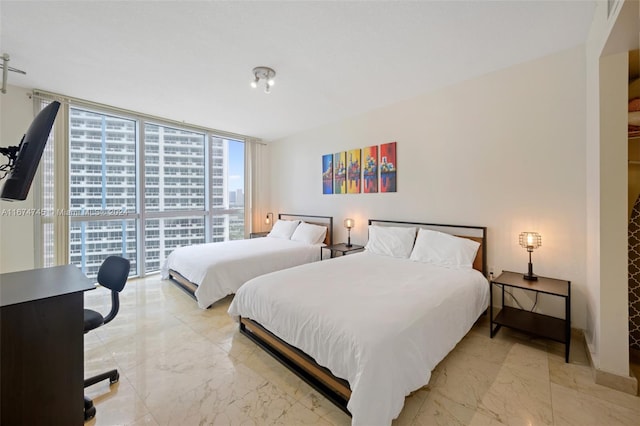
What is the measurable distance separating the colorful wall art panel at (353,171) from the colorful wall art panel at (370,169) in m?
0.12

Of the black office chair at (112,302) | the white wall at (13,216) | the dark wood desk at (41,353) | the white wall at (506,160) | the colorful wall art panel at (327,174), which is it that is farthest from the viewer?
the colorful wall art panel at (327,174)

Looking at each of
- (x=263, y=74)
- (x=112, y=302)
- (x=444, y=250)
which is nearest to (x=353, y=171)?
(x=444, y=250)

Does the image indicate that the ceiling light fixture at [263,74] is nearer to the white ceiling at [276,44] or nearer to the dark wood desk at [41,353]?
the white ceiling at [276,44]

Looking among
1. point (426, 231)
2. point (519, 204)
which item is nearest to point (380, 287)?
point (426, 231)

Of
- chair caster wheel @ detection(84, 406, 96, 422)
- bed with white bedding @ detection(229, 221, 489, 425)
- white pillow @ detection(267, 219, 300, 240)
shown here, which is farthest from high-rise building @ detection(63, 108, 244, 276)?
chair caster wheel @ detection(84, 406, 96, 422)

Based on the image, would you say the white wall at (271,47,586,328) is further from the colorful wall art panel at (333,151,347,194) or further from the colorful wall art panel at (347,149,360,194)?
the colorful wall art panel at (333,151,347,194)

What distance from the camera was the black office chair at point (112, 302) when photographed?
1690 mm

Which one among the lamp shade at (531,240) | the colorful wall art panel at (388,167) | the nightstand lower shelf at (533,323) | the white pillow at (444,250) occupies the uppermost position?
the colorful wall art panel at (388,167)

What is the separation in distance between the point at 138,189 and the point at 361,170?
3686mm

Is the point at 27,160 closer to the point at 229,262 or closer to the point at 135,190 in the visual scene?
the point at 229,262

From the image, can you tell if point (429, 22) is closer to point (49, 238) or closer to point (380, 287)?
point (380, 287)

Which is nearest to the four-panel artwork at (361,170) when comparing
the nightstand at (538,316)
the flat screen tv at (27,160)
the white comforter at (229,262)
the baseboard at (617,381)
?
the white comforter at (229,262)

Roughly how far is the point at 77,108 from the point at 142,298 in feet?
9.38

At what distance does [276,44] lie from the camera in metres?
2.30
